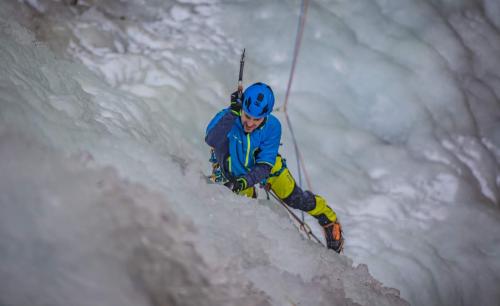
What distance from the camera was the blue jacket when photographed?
2752 mm

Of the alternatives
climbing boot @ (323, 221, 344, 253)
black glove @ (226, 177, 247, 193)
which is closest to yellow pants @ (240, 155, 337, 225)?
climbing boot @ (323, 221, 344, 253)

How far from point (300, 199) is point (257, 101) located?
1.03 m

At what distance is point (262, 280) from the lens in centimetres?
185

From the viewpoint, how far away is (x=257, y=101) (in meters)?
2.54

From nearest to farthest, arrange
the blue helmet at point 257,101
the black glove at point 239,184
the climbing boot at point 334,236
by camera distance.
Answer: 1. the blue helmet at point 257,101
2. the black glove at point 239,184
3. the climbing boot at point 334,236

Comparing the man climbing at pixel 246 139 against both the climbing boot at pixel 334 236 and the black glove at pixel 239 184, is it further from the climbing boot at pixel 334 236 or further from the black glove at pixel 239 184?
the climbing boot at pixel 334 236

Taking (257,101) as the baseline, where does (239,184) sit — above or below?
below

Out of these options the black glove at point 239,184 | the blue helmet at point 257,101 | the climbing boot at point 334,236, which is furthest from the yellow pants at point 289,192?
the blue helmet at point 257,101

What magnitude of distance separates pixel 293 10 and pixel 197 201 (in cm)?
305

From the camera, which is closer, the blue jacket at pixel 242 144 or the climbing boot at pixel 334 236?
the blue jacket at pixel 242 144

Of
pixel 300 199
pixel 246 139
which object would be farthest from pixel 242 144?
pixel 300 199

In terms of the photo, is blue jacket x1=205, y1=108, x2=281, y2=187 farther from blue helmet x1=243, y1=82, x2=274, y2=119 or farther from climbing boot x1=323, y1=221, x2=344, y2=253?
climbing boot x1=323, y1=221, x2=344, y2=253

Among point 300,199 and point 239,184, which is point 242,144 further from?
point 300,199

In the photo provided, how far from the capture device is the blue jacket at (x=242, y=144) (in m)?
2.75
